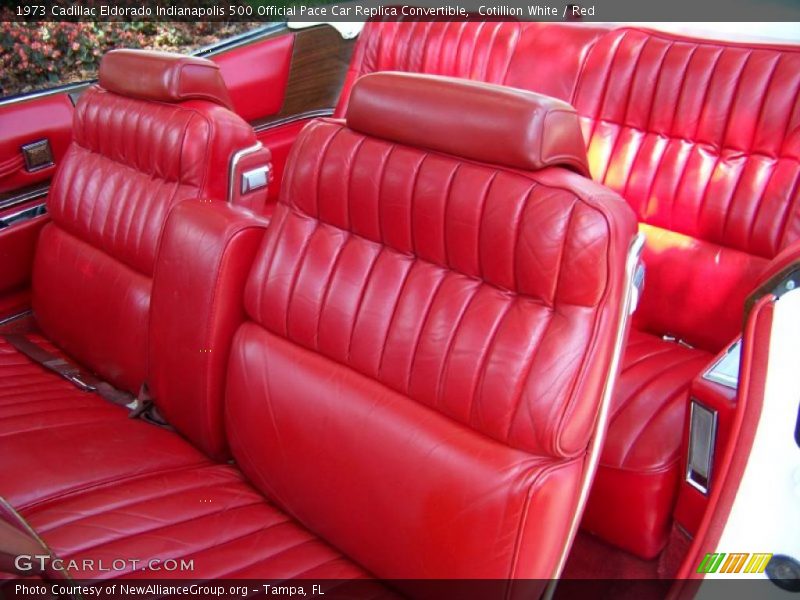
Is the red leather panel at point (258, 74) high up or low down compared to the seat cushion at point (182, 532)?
up

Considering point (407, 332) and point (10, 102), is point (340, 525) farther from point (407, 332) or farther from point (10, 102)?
point (10, 102)

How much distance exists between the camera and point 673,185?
6.42ft

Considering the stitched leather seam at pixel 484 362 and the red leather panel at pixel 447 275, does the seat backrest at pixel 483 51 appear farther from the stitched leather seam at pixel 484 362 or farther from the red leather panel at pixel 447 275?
the stitched leather seam at pixel 484 362

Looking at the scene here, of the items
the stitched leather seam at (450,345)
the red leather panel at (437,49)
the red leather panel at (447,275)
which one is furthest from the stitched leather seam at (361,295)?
the red leather panel at (437,49)

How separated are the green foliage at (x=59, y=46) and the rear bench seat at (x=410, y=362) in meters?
1.65

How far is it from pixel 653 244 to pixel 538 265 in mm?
992

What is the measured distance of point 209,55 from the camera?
2.78m

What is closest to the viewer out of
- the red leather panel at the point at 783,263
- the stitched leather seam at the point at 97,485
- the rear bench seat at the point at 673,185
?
the red leather panel at the point at 783,263

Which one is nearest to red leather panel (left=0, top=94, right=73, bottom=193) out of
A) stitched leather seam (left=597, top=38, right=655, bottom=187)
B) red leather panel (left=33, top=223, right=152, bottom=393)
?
red leather panel (left=33, top=223, right=152, bottom=393)

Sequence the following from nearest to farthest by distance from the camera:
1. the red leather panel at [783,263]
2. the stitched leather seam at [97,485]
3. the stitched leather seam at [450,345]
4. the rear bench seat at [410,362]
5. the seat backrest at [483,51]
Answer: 1. the red leather panel at [783,263]
2. the rear bench seat at [410,362]
3. the stitched leather seam at [450,345]
4. the stitched leather seam at [97,485]
5. the seat backrest at [483,51]

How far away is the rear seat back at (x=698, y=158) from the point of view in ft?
5.93

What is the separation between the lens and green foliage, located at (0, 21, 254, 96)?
2.61 meters

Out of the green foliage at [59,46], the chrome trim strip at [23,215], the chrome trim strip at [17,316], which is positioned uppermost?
the green foliage at [59,46]

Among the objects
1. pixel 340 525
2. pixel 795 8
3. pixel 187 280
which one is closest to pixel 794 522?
pixel 340 525
